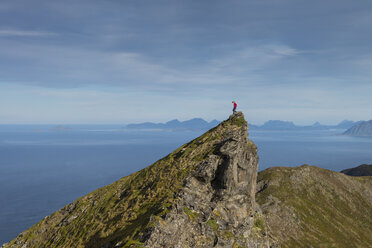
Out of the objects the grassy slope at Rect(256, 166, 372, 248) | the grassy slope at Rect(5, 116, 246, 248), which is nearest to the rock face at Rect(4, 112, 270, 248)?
the grassy slope at Rect(5, 116, 246, 248)

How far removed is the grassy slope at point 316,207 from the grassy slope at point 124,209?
61063 mm

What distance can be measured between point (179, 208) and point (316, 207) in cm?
10569

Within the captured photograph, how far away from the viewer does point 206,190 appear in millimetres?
37062

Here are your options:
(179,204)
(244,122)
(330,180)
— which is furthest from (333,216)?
(179,204)

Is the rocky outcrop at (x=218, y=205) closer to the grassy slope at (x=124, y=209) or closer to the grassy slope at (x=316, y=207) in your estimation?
the grassy slope at (x=124, y=209)

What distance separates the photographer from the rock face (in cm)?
2948

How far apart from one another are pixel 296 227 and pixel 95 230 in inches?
3442

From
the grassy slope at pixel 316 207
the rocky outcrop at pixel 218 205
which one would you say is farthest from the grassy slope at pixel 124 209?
the grassy slope at pixel 316 207

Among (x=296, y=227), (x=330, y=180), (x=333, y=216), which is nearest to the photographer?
(x=296, y=227)

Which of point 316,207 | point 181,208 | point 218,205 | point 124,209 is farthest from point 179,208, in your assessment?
point 316,207

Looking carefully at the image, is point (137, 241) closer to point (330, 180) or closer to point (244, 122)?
point (244, 122)

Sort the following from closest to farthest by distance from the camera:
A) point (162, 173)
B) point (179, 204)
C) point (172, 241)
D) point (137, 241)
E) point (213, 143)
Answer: point (137, 241), point (172, 241), point (179, 204), point (162, 173), point (213, 143)

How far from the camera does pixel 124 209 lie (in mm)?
38094

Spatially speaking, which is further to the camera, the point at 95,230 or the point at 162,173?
the point at 162,173
